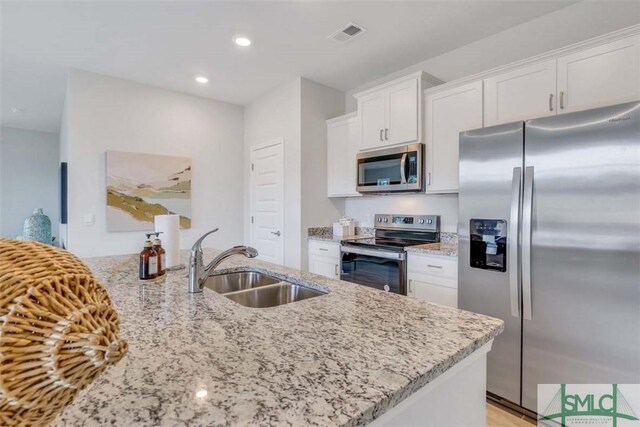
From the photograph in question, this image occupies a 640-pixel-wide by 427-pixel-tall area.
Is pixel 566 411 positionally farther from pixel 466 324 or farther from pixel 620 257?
pixel 466 324

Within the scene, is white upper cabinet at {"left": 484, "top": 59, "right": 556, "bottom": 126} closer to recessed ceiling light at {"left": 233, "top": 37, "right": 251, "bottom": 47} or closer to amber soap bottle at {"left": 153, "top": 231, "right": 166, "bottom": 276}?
recessed ceiling light at {"left": 233, "top": 37, "right": 251, "bottom": 47}

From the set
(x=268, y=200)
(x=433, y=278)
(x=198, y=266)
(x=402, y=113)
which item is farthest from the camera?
(x=268, y=200)

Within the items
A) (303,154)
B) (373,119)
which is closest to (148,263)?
(303,154)

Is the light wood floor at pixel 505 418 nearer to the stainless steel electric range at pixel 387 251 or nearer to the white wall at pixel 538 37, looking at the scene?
the stainless steel electric range at pixel 387 251

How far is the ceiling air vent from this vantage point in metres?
2.58

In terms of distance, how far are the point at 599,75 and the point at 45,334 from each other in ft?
8.94

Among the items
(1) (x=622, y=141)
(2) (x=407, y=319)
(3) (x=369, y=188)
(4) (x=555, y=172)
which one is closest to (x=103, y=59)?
(3) (x=369, y=188)

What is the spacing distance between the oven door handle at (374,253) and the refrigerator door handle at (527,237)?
0.92 metres

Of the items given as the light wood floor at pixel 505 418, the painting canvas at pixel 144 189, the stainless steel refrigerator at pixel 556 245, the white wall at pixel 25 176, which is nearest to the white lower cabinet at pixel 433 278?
the stainless steel refrigerator at pixel 556 245

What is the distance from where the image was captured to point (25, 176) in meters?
5.92

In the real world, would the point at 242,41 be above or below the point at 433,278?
above

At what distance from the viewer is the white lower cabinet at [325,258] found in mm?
3277

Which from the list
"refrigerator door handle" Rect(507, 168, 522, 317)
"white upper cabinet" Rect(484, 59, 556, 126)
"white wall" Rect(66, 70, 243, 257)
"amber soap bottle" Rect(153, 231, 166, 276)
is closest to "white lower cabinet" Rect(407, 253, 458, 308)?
"refrigerator door handle" Rect(507, 168, 522, 317)

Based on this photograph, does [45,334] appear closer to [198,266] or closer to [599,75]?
[198,266]
